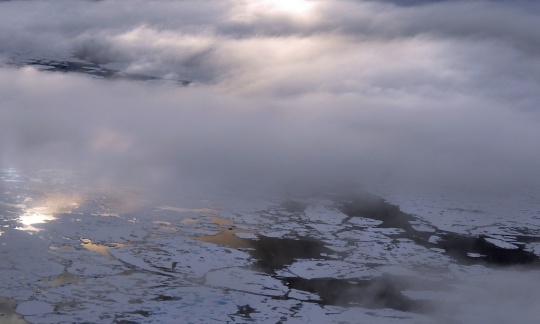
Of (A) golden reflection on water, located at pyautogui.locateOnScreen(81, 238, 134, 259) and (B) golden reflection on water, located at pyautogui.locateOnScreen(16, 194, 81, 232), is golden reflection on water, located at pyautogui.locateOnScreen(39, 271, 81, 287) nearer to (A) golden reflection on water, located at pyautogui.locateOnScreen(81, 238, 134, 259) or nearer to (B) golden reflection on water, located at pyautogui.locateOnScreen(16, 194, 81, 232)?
(A) golden reflection on water, located at pyautogui.locateOnScreen(81, 238, 134, 259)

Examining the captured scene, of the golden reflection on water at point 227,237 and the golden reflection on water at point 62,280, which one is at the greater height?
the golden reflection on water at point 227,237

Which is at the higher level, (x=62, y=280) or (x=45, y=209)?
(x=45, y=209)

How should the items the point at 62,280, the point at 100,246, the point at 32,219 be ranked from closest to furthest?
1. the point at 62,280
2. the point at 100,246
3. the point at 32,219

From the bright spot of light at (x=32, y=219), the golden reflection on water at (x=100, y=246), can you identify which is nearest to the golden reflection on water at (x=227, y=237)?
the golden reflection on water at (x=100, y=246)

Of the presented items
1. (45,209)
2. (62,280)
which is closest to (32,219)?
(45,209)

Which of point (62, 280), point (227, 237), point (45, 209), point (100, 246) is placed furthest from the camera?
point (45, 209)

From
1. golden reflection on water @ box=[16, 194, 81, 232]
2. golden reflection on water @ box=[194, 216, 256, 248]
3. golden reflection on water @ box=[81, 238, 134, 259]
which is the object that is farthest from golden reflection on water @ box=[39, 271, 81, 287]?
golden reflection on water @ box=[194, 216, 256, 248]

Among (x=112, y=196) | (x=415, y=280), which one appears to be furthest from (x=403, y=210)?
(x=112, y=196)

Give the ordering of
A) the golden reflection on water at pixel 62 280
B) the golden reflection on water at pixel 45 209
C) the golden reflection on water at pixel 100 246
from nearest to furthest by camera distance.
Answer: the golden reflection on water at pixel 62 280 → the golden reflection on water at pixel 100 246 → the golden reflection on water at pixel 45 209

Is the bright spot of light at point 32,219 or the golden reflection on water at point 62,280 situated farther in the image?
the bright spot of light at point 32,219

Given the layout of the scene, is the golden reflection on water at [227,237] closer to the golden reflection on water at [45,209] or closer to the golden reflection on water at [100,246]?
the golden reflection on water at [100,246]

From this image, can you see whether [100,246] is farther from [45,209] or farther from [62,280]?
[45,209]

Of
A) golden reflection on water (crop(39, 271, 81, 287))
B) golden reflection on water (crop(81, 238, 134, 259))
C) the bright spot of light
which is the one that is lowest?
golden reflection on water (crop(39, 271, 81, 287))
